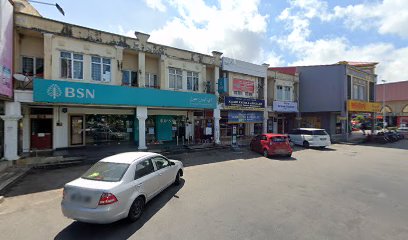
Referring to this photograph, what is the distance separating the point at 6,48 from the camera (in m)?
11.1

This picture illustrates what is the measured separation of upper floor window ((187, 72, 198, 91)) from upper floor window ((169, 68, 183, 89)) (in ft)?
2.41

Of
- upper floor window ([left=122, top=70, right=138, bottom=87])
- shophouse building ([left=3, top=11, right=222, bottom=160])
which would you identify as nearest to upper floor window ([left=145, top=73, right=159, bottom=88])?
shophouse building ([left=3, top=11, right=222, bottom=160])

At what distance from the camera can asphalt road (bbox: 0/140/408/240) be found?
5285 millimetres

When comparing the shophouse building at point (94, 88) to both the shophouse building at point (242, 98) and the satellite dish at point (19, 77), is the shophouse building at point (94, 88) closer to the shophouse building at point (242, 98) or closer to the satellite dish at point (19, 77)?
the satellite dish at point (19, 77)

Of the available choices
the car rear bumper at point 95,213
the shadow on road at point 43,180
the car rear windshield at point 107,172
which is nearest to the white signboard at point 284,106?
the shadow on road at point 43,180

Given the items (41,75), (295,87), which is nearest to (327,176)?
(41,75)

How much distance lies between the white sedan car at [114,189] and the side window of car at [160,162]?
0.10m

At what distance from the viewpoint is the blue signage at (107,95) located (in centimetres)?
1279

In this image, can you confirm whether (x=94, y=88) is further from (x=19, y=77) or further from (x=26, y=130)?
(x=26, y=130)

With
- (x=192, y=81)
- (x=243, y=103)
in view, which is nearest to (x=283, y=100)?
(x=243, y=103)

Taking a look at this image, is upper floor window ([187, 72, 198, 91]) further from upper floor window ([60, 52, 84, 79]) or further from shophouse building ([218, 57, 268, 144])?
upper floor window ([60, 52, 84, 79])

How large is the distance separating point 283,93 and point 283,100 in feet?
2.72

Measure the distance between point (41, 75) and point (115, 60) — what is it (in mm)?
4467

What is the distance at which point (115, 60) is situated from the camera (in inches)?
614
